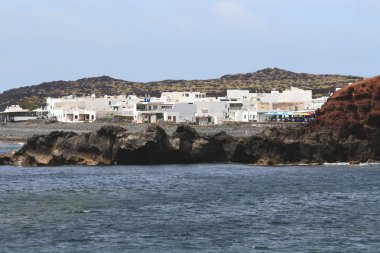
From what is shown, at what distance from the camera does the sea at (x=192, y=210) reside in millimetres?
40094

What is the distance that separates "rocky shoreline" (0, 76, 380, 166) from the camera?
83062 mm

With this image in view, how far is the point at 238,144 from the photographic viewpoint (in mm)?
86062

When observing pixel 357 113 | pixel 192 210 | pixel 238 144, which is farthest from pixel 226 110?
pixel 192 210

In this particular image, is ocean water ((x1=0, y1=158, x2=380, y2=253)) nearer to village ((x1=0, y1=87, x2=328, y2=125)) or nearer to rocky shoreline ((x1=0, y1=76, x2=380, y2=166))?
rocky shoreline ((x1=0, y1=76, x2=380, y2=166))

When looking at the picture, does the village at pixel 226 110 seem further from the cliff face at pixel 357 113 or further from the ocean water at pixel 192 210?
the ocean water at pixel 192 210

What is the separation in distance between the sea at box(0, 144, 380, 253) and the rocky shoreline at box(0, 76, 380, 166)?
490 cm

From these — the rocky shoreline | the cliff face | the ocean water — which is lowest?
the ocean water

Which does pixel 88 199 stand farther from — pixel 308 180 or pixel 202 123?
pixel 202 123

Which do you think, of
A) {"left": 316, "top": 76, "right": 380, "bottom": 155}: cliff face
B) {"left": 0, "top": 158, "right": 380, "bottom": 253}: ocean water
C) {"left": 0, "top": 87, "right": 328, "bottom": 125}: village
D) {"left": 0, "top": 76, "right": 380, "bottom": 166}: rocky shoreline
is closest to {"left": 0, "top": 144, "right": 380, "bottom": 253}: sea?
{"left": 0, "top": 158, "right": 380, "bottom": 253}: ocean water

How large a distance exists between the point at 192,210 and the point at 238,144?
3536cm

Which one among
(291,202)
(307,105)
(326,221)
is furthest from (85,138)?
(307,105)

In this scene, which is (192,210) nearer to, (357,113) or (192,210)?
(192,210)

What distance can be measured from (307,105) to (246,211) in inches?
5245

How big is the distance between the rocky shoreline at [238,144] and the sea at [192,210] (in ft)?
16.1
